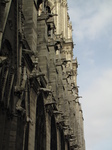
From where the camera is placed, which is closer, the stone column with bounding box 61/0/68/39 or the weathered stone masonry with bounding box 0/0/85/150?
the weathered stone masonry with bounding box 0/0/85/150

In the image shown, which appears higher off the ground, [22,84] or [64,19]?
[64,19]

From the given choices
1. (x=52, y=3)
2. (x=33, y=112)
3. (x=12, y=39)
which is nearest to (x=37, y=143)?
(x=33, y=112)

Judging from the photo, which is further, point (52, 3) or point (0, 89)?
point (52, 3)

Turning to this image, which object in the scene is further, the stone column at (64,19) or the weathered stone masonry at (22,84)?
the stone column at (64,19)

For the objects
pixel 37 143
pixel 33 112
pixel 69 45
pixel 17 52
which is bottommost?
pixel 37 143

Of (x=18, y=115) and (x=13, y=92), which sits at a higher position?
(x=13, y=92)

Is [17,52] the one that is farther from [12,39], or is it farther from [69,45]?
[69,45]

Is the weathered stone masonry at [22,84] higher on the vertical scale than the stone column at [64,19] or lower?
lower

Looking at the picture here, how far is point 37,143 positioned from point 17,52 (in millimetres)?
7450

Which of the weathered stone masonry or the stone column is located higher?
the stone column

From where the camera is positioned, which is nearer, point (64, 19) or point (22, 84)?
point (22, 84)

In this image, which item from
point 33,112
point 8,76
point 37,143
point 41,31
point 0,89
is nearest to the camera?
point 0,89

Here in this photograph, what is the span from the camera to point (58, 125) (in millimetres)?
23219

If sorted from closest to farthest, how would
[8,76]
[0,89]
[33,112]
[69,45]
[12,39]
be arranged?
1. [0,89]
2. [8,76]
3. [12,39]
4. [33,112]
5. [69,45]
